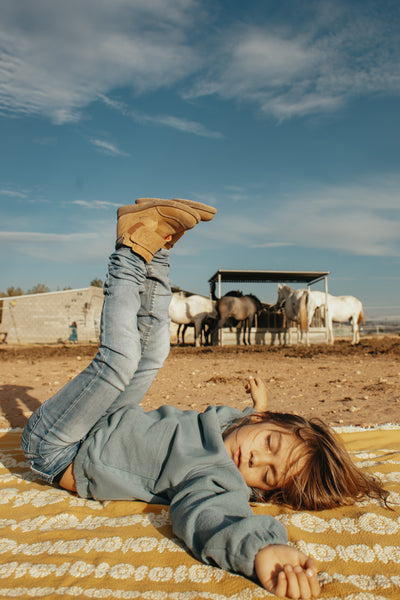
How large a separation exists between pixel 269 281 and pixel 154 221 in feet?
59.0

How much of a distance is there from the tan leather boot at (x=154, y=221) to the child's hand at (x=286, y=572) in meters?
1.35

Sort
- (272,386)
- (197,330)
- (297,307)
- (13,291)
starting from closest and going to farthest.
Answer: (272,386)
(297,307)
(197,330)
(13,291)

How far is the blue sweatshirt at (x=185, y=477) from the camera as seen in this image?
1.29 m

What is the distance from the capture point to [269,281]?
65.1ft

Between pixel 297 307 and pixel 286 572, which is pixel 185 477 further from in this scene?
pixel 297 307

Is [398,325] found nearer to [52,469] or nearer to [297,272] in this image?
[297,272]

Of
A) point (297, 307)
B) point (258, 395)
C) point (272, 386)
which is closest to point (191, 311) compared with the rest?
point (297, 307)

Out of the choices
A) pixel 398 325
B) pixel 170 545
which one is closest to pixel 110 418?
pixel 170 545

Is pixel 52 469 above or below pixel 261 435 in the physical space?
below

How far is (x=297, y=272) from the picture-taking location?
57.4 feet

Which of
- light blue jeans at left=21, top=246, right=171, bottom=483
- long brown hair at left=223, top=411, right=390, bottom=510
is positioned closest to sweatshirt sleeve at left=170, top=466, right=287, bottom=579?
long brown hair at left=223, top=411, right=390, bottom=510

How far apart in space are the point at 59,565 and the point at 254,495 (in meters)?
0.86

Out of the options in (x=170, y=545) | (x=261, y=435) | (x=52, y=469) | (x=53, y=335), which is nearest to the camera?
(x=170, y=545)

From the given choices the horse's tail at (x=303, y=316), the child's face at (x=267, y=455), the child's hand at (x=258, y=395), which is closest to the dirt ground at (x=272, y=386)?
the child's hand at (x=258, y=395)
